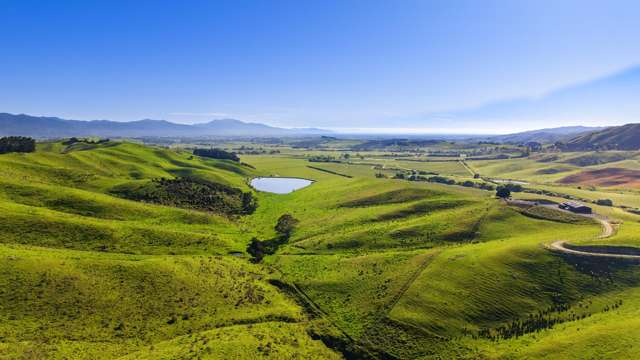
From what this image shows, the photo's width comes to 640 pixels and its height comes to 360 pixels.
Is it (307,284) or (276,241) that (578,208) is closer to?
(307,284)

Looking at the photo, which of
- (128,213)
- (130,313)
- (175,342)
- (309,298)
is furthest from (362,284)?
(128,213)

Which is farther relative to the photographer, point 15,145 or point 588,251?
point 15,145

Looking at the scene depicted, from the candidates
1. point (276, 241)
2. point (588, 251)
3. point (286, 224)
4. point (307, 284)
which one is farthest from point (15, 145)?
point (588, 251)

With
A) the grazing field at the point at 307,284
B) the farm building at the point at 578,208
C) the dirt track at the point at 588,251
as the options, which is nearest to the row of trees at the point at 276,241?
the grazing field at the point at 307,284

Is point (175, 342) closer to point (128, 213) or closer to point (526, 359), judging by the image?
point (526, 359)

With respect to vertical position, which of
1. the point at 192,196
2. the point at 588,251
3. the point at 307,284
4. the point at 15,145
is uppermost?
the point at 15,145

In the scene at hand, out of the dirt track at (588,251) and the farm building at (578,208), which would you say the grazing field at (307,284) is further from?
the farm building at (578,208)

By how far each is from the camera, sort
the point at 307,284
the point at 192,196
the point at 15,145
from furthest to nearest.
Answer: the point at 15,145, the point at 192,196, the point at 307,284

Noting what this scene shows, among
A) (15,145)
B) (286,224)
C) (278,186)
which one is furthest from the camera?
(278,186)
